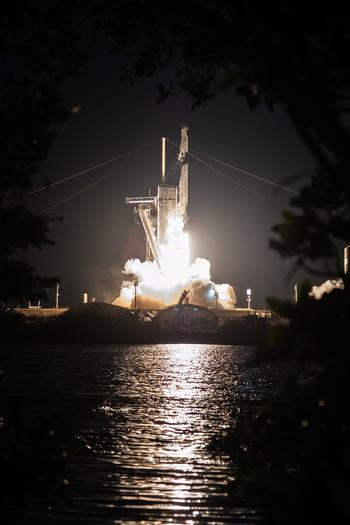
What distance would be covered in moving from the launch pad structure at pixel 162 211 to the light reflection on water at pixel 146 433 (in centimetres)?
8884

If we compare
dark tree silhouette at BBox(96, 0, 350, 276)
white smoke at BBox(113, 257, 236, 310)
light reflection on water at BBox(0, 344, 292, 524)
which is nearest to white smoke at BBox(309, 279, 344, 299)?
dark tree silhouette at BBox(96, 0, 350, 276)

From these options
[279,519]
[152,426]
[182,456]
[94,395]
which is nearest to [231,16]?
[279,519]

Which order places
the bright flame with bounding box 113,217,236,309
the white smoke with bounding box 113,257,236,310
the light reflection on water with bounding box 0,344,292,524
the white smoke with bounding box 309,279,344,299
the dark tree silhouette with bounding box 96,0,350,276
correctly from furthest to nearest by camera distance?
1. the bright flame with bounding box 113,217,236,309
2. the white smoke with bounding box 113,257,236,310
3. the light reflection on water with bounding box 0,344,292,524
4. the white smoke with bounding box 309,279,344,299
5. the dark tree silhouette with bounding box 96,0,350,276

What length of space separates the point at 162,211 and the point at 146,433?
12027 centimetres

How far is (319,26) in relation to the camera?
6582 mm

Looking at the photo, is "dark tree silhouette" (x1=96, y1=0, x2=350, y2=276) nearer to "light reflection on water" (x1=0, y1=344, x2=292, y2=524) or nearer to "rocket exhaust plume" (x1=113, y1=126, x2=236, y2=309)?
"light reflection on water" (x1=0, y1=344, x2=292, y2=524)

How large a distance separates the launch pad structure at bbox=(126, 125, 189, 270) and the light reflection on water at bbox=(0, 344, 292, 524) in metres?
88.8

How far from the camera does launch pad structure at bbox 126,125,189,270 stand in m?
139

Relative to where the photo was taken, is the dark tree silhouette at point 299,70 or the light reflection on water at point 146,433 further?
the light reflection on water at point 146,433

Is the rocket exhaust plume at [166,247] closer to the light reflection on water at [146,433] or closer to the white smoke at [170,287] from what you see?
Answer: the white smoke at [170,287]

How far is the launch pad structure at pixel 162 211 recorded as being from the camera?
139125 millimetres

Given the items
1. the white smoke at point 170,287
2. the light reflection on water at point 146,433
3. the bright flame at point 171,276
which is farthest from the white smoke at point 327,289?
the bright flame at point 171,276

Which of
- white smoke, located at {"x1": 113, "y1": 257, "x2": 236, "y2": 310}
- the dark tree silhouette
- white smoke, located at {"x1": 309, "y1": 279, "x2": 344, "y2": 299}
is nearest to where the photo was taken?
the dark tree silhouette

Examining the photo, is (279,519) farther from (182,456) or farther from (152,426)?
(152,426)
